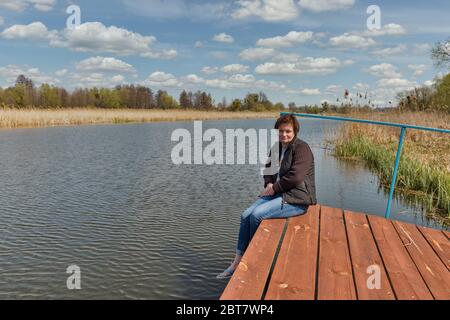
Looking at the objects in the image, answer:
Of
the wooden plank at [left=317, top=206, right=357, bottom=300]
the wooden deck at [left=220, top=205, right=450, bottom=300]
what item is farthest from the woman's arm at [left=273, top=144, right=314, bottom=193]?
the wooden plank at [left=317, top=206, right=357, bottom=300]

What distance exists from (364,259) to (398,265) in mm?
260

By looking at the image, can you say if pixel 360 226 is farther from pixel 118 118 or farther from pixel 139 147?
pixel 118 118

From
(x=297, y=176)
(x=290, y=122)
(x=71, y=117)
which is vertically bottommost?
(x=297, y=176)

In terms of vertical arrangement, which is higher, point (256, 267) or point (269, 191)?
point (269, 191)

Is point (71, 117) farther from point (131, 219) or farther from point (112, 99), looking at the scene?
point (112, 99)

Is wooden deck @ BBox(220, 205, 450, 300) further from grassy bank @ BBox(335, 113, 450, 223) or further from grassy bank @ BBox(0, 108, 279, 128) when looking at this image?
grassy bank @ BBox(0, 108, 279, 128)

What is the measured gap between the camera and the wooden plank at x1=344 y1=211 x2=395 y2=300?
2.42m

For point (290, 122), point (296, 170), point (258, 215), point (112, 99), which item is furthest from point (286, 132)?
point (112, 99)

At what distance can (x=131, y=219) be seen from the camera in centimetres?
604

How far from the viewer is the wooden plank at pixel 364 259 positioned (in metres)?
2.42

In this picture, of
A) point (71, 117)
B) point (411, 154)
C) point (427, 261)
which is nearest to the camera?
point (427, 261)

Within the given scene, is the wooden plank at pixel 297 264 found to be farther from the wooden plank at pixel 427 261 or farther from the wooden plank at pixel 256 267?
the wooden plank at pixel 427 261

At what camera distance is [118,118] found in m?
33.8
